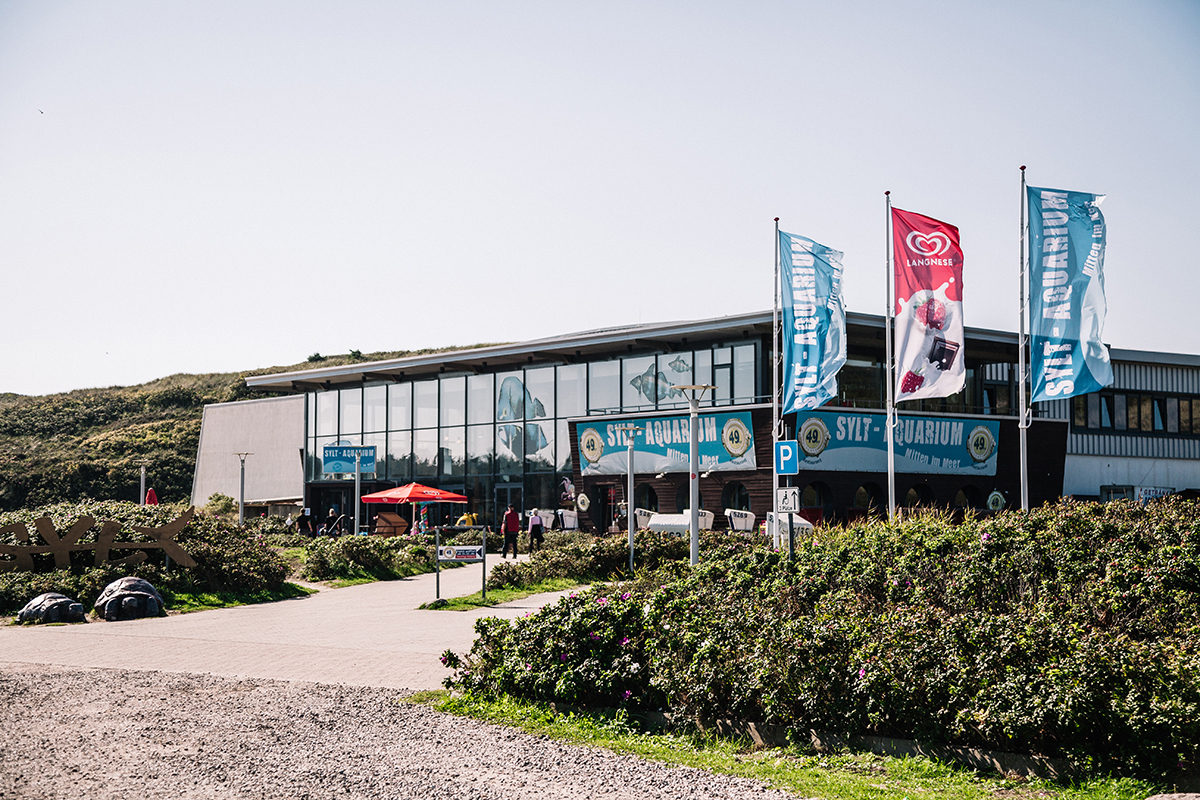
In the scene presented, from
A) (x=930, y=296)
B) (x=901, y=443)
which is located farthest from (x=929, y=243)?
(x=901, y=443)

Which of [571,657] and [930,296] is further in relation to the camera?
[930,296]

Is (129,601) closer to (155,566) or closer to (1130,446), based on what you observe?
(155,566)

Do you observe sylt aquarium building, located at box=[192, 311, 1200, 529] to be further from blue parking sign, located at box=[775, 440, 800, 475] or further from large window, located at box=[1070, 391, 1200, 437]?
blue parking sign, located at box=[775, 440, 800, 475]

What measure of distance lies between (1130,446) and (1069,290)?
21.8m

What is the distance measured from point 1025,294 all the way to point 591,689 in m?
18.3

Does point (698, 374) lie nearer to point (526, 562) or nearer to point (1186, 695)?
point (526, 562)

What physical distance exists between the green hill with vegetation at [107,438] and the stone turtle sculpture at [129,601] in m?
51.1

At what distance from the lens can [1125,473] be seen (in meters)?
40.5

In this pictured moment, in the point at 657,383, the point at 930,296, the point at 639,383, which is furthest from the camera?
the point at 639,383

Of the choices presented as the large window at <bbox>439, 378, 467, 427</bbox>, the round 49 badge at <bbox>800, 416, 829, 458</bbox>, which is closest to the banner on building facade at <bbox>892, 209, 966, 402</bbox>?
the round 49 badge at <bbox>800, 416, 829, 458</bbox>

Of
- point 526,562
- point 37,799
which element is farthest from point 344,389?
point 37,799

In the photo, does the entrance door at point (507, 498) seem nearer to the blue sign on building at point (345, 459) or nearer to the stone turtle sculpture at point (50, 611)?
the blue sign on building at point (345, 459)

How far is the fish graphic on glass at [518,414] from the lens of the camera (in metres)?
40.8

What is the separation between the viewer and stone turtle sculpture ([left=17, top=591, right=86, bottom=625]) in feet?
55.8
